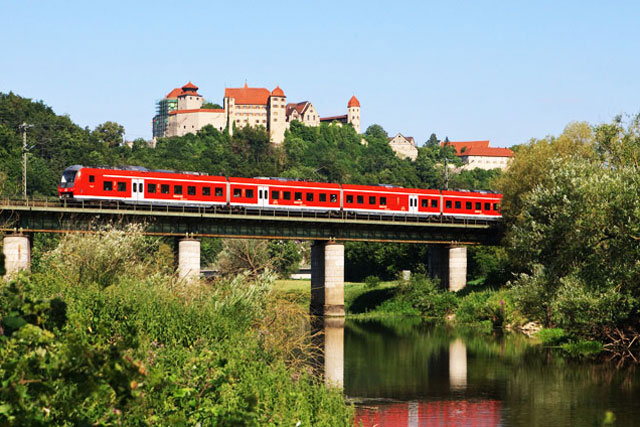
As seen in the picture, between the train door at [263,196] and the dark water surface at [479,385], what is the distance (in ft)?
55.7

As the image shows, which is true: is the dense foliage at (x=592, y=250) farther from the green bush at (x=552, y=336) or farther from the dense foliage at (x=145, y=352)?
the dense foliage at (x=145, y=352)

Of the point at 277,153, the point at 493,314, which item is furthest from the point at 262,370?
the point at 277,153

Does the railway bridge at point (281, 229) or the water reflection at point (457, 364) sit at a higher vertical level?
the railway bridge at point (281, 229)

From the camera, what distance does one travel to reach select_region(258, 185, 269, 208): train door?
59812 mm

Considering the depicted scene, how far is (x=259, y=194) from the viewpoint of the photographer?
59844 millimetres

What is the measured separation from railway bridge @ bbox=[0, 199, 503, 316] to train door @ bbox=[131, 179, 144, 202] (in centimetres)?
58

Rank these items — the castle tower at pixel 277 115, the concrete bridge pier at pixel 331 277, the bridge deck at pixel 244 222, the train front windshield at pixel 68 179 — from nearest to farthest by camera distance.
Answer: the bridge deck at pixel 244 222
the train front windshield at pixel 68 179
the concrete bridge pier at pixel 331 277
the castle tower at pixel 277 115

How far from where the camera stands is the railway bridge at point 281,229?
52.7 metres

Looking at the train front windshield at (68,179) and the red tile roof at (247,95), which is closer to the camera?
the train front windshield at (68,179)

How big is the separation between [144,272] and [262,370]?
10.1 metres

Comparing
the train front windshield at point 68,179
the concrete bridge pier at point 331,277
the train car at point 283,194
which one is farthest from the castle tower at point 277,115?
the train front windshield at point 68,179

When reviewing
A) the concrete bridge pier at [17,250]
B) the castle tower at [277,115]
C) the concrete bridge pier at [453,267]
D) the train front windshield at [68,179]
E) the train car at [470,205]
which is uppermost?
the castle tower at [277,115]

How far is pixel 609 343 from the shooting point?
37188 mm

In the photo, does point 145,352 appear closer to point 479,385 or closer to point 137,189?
point 479,385
